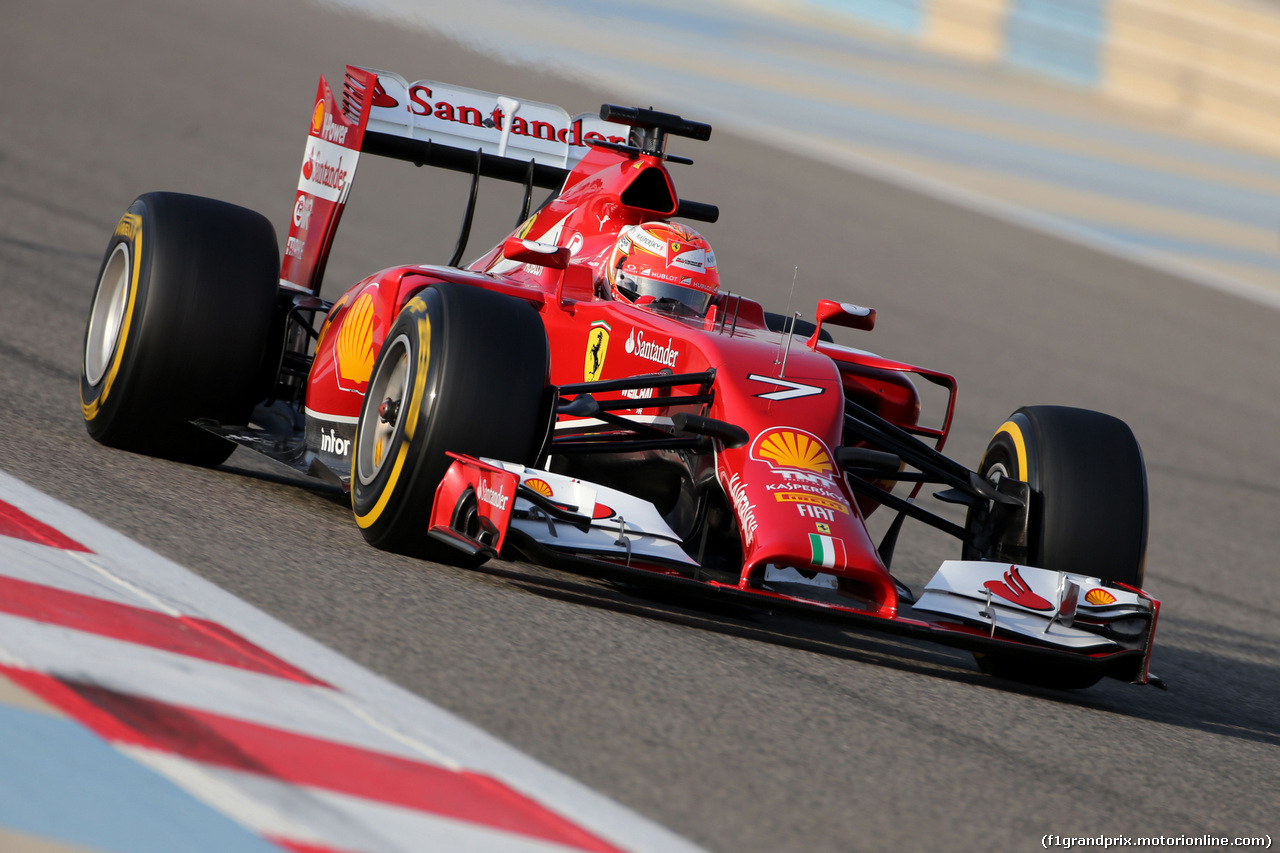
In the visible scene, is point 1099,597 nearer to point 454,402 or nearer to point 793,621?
point 793,621

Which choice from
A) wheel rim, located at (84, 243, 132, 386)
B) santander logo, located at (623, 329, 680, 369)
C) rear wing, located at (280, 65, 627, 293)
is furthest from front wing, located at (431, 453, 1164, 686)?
rear wing, located at (280, 65, 627, 293)

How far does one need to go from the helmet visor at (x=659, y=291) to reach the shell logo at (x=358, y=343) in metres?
0.92

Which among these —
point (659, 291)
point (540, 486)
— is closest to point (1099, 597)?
point (540, 486)

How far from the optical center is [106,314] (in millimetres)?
6582

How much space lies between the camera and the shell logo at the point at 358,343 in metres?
5.88

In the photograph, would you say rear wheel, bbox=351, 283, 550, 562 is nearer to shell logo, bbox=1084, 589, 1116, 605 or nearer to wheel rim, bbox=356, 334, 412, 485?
wheel rim, bbox=356, 334, 412, 485

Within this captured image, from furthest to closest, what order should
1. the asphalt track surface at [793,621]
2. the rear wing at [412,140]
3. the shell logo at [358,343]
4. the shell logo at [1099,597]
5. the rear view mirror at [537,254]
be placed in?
the rear wing at [412,140]
the shell logo at [358,343]
the rear view mirror at [537,254]
the shell logo at [1099,597]
the asphalt track surface at [793,621]

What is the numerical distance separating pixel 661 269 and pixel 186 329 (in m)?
1.74

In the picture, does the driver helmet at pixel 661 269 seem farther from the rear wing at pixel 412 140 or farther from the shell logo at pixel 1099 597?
the shell logo at pixel 1099 597

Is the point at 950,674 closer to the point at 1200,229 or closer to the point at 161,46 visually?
the point at 1200,229

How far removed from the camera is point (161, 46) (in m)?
22.3

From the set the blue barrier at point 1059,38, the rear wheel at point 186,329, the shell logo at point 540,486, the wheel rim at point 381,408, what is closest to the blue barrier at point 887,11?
the blue barrier at point 1059,38

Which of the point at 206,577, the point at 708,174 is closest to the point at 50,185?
the point at 708,174

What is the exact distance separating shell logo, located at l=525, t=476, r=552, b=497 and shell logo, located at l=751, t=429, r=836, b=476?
0.69 metres
